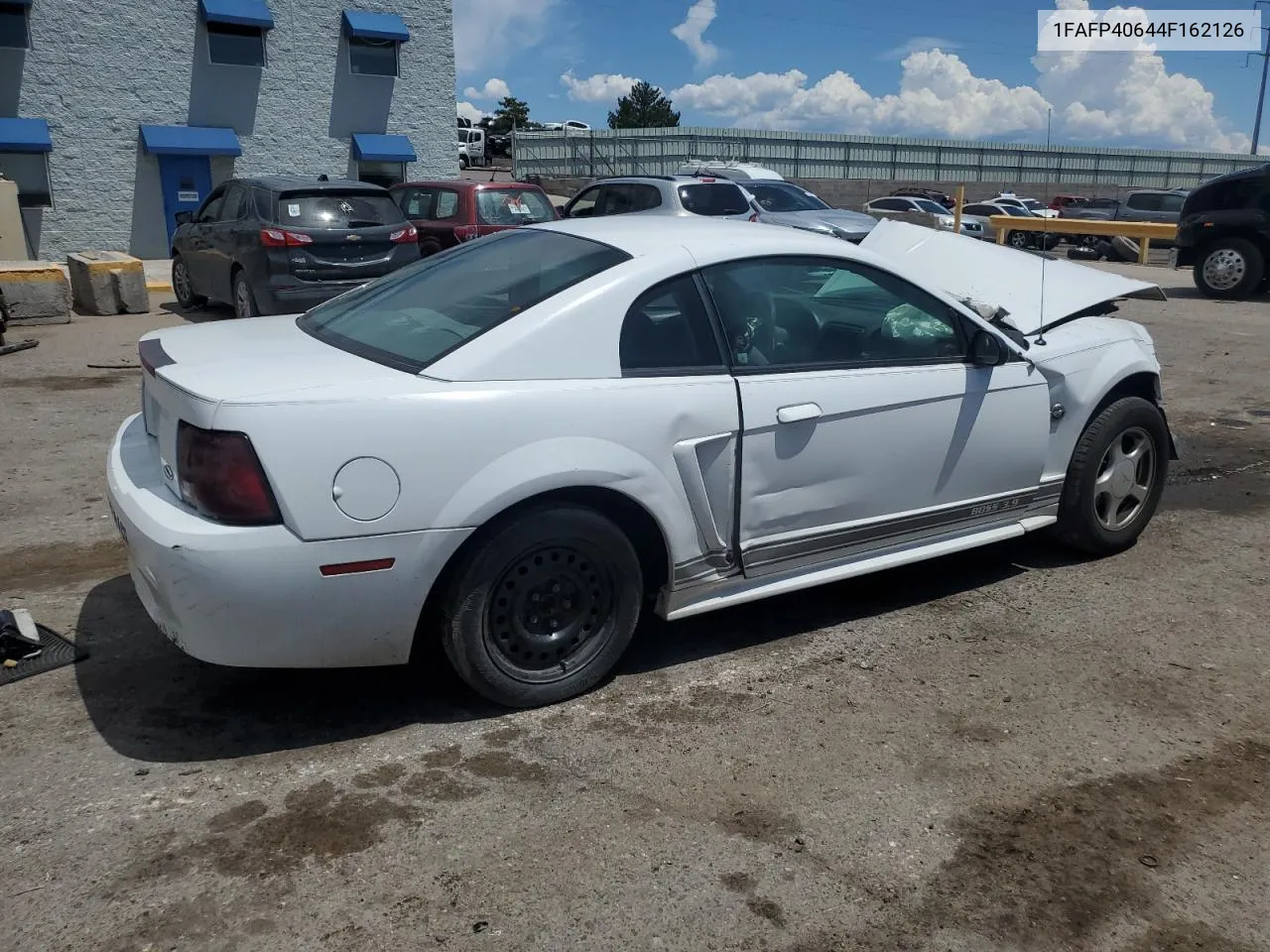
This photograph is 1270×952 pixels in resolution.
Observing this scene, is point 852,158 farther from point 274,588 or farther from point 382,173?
point 274,588

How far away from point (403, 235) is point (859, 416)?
8204 mm

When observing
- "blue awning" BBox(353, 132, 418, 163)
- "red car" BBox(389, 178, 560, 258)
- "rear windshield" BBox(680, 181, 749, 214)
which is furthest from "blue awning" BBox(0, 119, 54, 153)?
"rear windshield" BBox(680, 181, 749, 214)

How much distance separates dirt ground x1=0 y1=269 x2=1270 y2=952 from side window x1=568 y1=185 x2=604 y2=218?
12.8m

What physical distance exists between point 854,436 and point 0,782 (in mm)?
2909

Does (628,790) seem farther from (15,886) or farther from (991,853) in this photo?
(15,886)

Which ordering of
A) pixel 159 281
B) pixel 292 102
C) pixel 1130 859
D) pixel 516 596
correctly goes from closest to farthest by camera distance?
pixel 1130 859 < pixel 516 596 < pixel 159 281 < pixel 292 102

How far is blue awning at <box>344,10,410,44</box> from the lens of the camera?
23534mm

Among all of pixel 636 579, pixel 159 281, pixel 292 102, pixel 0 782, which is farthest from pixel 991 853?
pixel 292 102

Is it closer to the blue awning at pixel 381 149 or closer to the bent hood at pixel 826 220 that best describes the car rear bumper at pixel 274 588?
the bent hood at pixel 826 220

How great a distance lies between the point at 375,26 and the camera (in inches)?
934

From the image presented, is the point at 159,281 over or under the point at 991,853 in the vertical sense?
over

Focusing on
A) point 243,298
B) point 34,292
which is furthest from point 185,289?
point 243,298

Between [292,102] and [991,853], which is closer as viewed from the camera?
[991,853]

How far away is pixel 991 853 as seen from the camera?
2854mm
